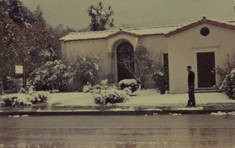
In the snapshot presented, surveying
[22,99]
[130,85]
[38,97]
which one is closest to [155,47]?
[130,85]

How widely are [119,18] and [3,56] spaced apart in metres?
31.6

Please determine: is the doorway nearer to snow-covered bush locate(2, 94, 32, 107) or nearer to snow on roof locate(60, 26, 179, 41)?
snow on roof locate(60, 26, 179, 41)

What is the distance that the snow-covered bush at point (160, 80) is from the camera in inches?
929

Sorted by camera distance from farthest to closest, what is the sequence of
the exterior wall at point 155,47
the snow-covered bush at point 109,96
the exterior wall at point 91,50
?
the exterior wall at point 91,50, the exterior wall at point 155,47, the snow-covered bush at point 109,96

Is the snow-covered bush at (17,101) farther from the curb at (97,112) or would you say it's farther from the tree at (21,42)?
the tree at (21,42)

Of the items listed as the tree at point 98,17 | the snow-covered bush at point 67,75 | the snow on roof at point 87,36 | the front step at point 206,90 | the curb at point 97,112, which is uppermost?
the tree at point 98,17

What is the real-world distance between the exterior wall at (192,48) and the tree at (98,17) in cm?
2605

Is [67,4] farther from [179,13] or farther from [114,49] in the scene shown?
[114,49]

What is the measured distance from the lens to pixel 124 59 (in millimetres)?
28594

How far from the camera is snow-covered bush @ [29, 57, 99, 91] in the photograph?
2800 centimetres

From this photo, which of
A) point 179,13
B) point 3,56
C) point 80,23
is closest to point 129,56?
point 3,56

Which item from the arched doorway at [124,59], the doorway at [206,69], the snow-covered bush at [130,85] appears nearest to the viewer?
the doorway at [206,69]

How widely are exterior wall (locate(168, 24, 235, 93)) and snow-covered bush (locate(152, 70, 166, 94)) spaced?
57 cm

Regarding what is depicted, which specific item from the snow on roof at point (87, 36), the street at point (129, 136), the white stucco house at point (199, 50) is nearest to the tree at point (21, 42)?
the snow on roof at point (87, 36)
